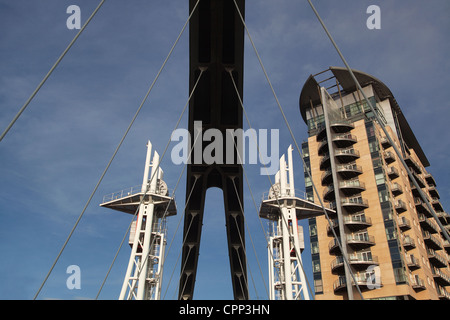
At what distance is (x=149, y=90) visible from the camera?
50.2 ft

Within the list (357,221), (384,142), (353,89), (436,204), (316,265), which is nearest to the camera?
(357,221)

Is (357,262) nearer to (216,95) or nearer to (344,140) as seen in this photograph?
(344,140)

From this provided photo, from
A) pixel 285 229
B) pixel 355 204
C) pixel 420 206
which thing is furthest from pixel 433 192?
pixel 285 229

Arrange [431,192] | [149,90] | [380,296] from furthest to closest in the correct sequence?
[431,192], [380,296], [149,90]

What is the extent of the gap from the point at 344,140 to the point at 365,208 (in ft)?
39.5

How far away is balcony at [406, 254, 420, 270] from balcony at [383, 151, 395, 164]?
15355mm

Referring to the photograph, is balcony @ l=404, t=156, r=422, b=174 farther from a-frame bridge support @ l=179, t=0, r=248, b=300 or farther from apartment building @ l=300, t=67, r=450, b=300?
a-frame bridge support @ l=179, t=0, r=248, b=300

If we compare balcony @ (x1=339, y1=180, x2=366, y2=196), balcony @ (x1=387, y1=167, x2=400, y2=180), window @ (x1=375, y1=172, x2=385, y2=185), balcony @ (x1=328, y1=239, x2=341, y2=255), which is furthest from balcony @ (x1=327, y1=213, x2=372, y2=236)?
balcony @ (x1=387, y1=167, x2=400, y2=180)

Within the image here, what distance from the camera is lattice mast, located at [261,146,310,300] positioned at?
3666 centimetres

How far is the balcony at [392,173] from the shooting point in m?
55.7

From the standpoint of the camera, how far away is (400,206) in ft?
174
